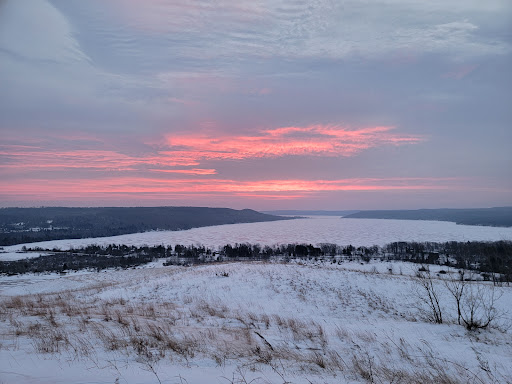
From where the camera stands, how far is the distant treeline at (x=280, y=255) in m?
84.2

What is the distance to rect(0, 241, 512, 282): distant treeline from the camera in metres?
84.2

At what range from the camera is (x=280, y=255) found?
115 metres

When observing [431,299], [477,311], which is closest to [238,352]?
[431,299]

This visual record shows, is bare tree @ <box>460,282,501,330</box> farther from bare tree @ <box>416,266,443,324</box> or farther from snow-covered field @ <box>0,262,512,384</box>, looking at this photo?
bare tree @ <box>416,266,443,324</box>

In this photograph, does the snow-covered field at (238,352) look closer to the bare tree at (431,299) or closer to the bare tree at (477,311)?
the bare tree at (477,311)

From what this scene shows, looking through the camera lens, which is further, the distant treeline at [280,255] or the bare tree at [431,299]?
the distant treeline at [280,255]

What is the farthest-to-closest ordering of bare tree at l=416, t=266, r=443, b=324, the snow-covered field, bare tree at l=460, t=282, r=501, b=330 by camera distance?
bare tree at l=416, t=266, r=443, b=324
bare tree at l=460, t=282, r=501, b=330
the snow-covered field

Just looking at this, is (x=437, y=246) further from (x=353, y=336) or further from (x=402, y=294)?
(x=353, y=336)

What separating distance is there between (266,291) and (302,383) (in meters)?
17.5

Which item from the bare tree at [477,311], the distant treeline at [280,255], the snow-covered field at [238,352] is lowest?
the distant treeline at [280,255]

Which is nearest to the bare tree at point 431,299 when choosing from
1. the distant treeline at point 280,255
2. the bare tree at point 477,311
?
the bare tree at point 477,311

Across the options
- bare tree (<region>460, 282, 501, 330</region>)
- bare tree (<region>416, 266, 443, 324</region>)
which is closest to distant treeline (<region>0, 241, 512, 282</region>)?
bare tree (<region>416, 266, 443, 324</region>)

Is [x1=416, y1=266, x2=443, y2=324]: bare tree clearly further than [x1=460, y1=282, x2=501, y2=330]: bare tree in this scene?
Yes

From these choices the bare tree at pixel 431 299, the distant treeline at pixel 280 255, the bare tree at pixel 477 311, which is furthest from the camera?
the distant treeline at pixel 280 255
